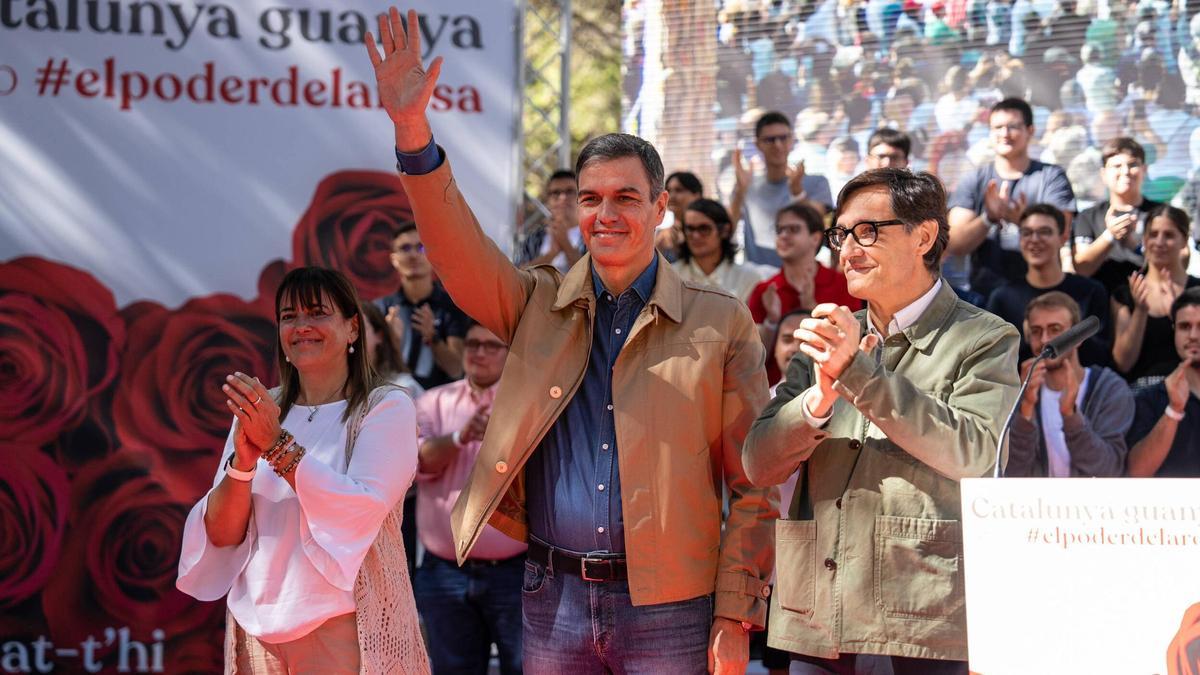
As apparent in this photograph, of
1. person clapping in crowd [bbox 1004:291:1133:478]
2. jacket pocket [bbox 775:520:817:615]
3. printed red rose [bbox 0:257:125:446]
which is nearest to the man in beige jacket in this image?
jacket pocket [bbox 775:520:817:615]

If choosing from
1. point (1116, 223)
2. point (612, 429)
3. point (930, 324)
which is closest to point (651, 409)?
point (612, 429)

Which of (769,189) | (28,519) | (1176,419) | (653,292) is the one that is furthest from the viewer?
(769,189)

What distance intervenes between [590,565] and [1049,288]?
3.72 meters

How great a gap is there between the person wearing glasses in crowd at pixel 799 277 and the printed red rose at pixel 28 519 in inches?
127

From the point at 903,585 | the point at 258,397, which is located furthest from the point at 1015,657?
the point at 258,397

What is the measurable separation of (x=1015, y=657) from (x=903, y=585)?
1.60 feet

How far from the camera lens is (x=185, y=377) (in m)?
6.00

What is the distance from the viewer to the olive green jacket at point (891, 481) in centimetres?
265

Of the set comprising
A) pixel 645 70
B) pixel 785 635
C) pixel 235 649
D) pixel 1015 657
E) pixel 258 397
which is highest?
pixel 645 70

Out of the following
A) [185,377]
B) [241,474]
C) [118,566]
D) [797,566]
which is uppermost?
[241,474]

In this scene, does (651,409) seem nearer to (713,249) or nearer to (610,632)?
(610,632)

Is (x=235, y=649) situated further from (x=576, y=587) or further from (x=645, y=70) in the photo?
(x=645, y=70)

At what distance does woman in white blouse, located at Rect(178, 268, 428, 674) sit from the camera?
325 cm

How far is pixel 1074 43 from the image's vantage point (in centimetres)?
725
